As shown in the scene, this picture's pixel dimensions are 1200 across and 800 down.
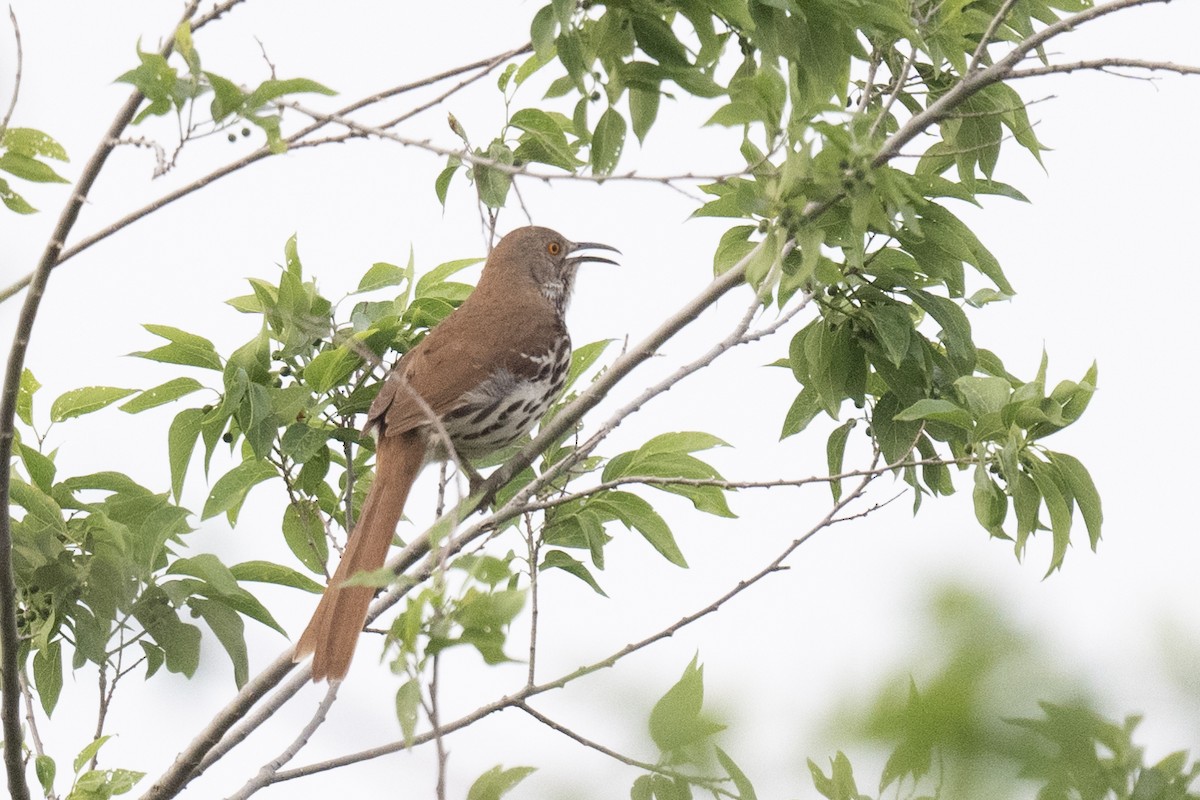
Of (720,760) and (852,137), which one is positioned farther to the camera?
(852,137)

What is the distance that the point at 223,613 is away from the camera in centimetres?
352

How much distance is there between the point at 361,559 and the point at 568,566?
1.98ft

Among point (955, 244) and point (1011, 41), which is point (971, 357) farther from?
point (1011, 41)

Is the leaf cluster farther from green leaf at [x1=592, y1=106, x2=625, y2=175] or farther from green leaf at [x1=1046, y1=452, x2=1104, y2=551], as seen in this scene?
green leaf at [x1=1046, y1=452, x2=1104, y2=551]

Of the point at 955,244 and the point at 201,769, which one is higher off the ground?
the point at 955,244

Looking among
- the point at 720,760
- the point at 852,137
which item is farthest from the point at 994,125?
the point at 720,760

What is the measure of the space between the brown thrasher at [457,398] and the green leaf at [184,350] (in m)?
0.50

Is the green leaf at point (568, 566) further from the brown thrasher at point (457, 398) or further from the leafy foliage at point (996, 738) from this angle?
the leafy foliage at point (996, 738)

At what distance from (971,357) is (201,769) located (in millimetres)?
2212

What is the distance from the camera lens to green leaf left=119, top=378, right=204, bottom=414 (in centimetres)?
381

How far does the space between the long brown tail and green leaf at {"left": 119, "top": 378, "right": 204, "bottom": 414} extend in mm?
624

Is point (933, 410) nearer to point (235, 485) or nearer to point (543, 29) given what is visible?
point (543, 29)

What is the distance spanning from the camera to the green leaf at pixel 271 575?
3.66 metres

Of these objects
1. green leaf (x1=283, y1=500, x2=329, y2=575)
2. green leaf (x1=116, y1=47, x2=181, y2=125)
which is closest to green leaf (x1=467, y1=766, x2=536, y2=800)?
green leaf (x1=116, y1=47, x2=181, y2=125)
